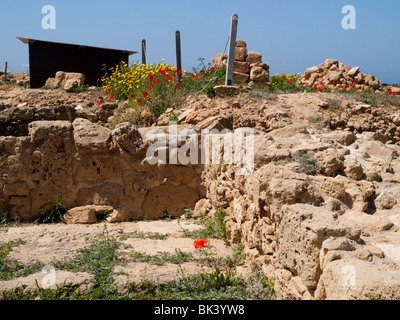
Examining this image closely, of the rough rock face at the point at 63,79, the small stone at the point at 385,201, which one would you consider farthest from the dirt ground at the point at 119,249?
the rough rock face at the point at 63,79

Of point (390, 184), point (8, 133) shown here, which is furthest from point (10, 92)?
point (390, 184)

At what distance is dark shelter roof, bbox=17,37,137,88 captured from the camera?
13.1 m

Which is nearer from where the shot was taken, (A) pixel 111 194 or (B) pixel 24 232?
(B) pixel 24 232

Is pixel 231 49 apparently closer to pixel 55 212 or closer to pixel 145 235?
pixel 145 235

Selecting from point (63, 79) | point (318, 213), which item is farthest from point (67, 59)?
point (318, 213)

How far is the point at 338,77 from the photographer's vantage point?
11250 mm

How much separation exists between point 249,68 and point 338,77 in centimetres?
268

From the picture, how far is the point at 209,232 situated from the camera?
16.1ft
